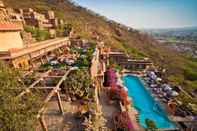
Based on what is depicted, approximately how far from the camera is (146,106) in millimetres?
17531

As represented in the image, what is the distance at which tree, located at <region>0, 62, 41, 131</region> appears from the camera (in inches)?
213

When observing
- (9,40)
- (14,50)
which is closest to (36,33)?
(9,40)

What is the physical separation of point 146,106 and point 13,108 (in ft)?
45.4

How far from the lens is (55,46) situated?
2492 cm

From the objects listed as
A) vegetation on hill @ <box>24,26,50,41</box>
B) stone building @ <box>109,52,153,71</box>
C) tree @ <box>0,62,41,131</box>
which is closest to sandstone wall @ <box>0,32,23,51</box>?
tree @ <box>0,62,41,131</box>

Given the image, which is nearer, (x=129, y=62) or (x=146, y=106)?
(x=146, y=106)

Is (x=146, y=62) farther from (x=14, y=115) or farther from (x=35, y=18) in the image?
(x=14, y=115)

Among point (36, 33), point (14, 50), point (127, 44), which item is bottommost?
point (127, 44)

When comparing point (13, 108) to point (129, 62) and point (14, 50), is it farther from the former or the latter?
point (129, 62)

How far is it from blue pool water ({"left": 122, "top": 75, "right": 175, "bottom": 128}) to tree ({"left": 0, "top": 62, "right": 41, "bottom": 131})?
9635 mm

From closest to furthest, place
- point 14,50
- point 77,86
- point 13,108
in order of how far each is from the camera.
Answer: point 13,108 → point 77,86 → point 14,50

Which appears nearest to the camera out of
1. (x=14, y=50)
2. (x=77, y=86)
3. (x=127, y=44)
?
(x=77, y=86)

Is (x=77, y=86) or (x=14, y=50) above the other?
(x=14, y=50)

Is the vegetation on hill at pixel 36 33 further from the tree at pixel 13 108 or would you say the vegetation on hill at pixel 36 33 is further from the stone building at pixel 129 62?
the tree at pixel 13 108
